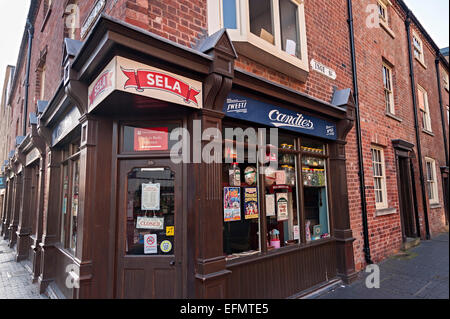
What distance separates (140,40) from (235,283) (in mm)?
3398

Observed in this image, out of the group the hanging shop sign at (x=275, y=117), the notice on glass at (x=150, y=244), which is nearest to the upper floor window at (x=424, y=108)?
the hanging shop sign at (x=275, y=117)

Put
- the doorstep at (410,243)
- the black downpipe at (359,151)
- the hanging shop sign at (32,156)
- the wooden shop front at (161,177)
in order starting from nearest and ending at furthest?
the wooden shop front at (161,177) < the black downpipe at (359,151) < the hanging shop sign at (32,156) < the doorstep at (410,243)

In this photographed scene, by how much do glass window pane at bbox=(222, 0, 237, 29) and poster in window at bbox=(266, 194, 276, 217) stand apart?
2.90m

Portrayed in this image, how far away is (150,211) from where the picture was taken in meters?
3.61

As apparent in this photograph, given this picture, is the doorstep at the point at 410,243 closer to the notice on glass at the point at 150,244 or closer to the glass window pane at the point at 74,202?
the notice on glass at the point at 150,244

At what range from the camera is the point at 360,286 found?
208 inches

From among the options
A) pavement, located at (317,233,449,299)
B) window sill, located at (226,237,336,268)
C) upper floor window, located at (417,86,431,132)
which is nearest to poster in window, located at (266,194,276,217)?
window sill, located at (226,237,336,268)

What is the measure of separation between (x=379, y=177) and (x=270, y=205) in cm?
455

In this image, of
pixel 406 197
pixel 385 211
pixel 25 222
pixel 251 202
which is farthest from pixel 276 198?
pixel 25 222

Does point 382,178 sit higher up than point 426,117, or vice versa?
point 426,117

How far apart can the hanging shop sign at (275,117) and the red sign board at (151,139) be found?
958 millimetres

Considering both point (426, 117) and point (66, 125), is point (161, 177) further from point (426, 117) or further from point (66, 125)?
point (426, 117)

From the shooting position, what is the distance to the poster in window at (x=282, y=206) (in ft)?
16.3

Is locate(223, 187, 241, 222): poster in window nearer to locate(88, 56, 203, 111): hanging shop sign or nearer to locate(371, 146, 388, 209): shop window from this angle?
locate(88, 56, 203, 111): hanging shop sign
